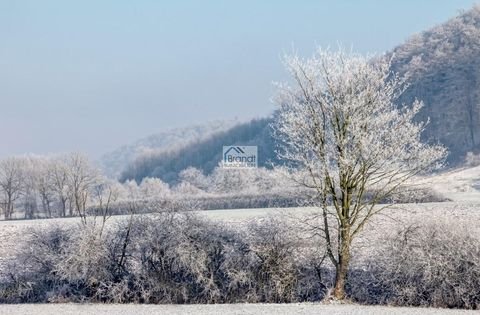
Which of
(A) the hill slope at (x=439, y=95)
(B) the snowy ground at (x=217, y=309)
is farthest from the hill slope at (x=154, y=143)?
(B) the snowy ground at (x=217, y=309)

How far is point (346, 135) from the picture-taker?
51.0 ft

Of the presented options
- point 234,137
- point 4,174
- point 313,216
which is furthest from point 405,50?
point 313,216

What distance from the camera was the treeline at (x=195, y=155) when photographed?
11006 cm

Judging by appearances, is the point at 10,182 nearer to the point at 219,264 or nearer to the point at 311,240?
the point at 219,264

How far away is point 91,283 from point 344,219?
26.0 ft

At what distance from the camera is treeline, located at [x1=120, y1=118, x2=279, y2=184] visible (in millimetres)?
110062

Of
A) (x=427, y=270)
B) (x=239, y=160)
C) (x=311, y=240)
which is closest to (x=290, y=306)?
(x=311, y=240)

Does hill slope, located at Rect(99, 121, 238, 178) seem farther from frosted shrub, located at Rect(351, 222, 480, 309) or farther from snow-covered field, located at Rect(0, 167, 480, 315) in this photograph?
frosted shrub, located at Rect(351, 222, 480, 309)

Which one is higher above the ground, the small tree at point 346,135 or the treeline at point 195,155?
the treeline at point 195,155

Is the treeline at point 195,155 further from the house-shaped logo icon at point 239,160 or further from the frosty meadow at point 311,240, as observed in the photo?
the frosty meadow at point 311,240

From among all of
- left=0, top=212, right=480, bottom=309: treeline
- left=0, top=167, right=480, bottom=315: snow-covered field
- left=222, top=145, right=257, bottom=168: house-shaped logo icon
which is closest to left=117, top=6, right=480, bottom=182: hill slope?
left=222, top=145, right=257, bottom=168: house-shaped logo icon

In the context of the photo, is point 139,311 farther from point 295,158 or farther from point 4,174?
point 4,174

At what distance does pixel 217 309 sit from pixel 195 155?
341ft

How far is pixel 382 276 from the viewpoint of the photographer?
53.7 ft
